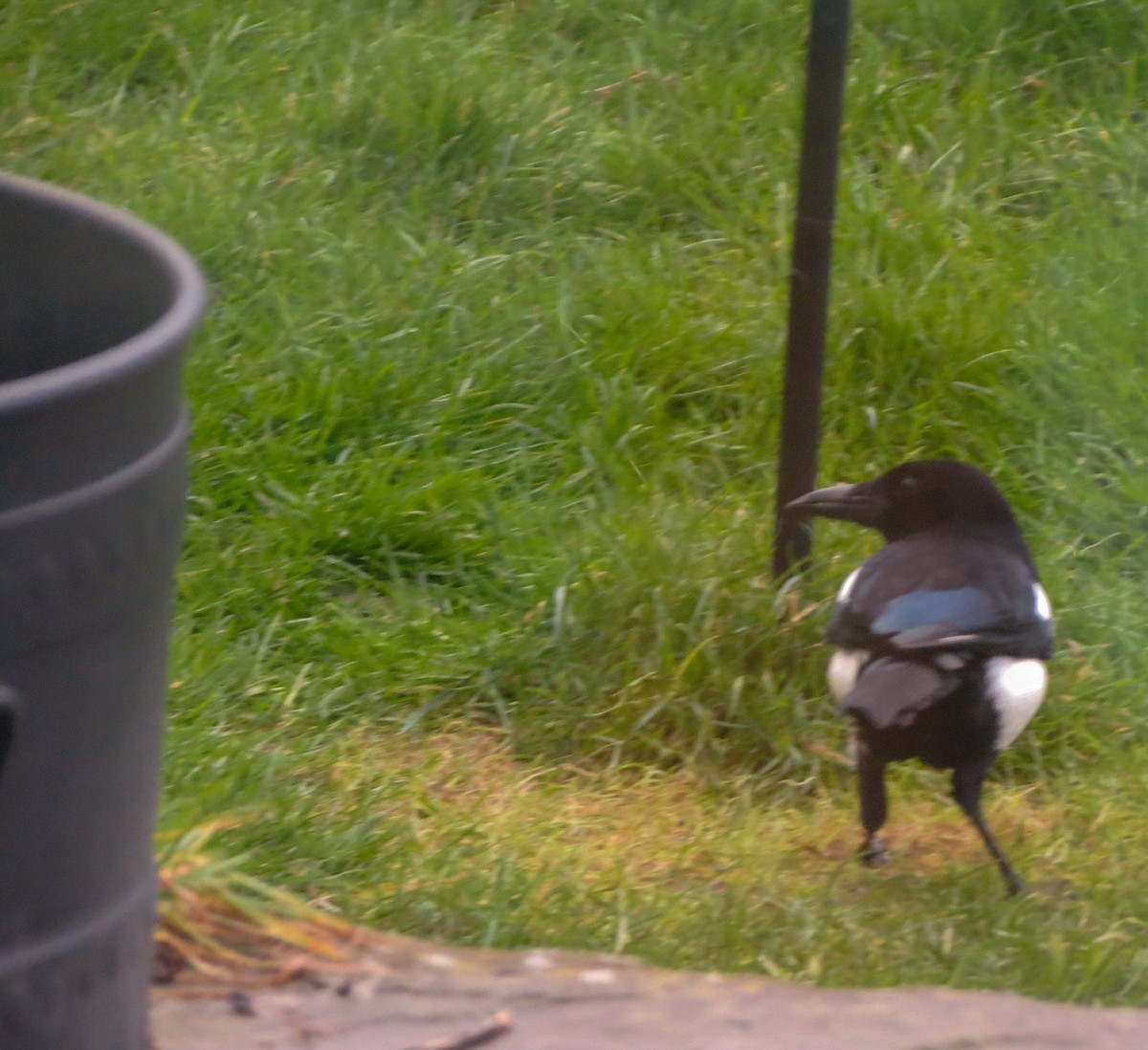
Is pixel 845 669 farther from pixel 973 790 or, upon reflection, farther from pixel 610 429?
pixel 610 429

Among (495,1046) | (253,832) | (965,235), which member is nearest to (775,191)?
(965,235)

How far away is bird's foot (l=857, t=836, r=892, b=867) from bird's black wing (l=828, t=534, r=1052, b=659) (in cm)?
37

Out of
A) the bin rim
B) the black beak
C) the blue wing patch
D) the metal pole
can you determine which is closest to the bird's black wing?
the blue wing patch

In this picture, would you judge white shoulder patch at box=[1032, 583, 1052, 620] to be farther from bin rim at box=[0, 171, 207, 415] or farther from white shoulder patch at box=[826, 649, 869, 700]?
bin rim at box=[0, 171, 207, 415]

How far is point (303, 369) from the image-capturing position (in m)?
4.32

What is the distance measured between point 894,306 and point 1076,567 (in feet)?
2.87

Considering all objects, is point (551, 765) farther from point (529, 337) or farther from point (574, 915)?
point (529, 337)

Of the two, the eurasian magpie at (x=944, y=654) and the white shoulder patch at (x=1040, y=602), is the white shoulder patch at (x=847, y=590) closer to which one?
the eurasian magpie at (x=944, y=654)

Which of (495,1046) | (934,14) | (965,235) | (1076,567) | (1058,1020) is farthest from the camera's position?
(934,14)

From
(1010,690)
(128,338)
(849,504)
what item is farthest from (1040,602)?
(128,338)

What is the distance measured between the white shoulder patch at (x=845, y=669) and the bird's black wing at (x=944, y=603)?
0.10ft

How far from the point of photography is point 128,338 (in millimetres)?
1878

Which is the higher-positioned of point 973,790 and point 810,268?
point 810,268

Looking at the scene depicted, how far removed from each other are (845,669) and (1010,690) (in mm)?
304
